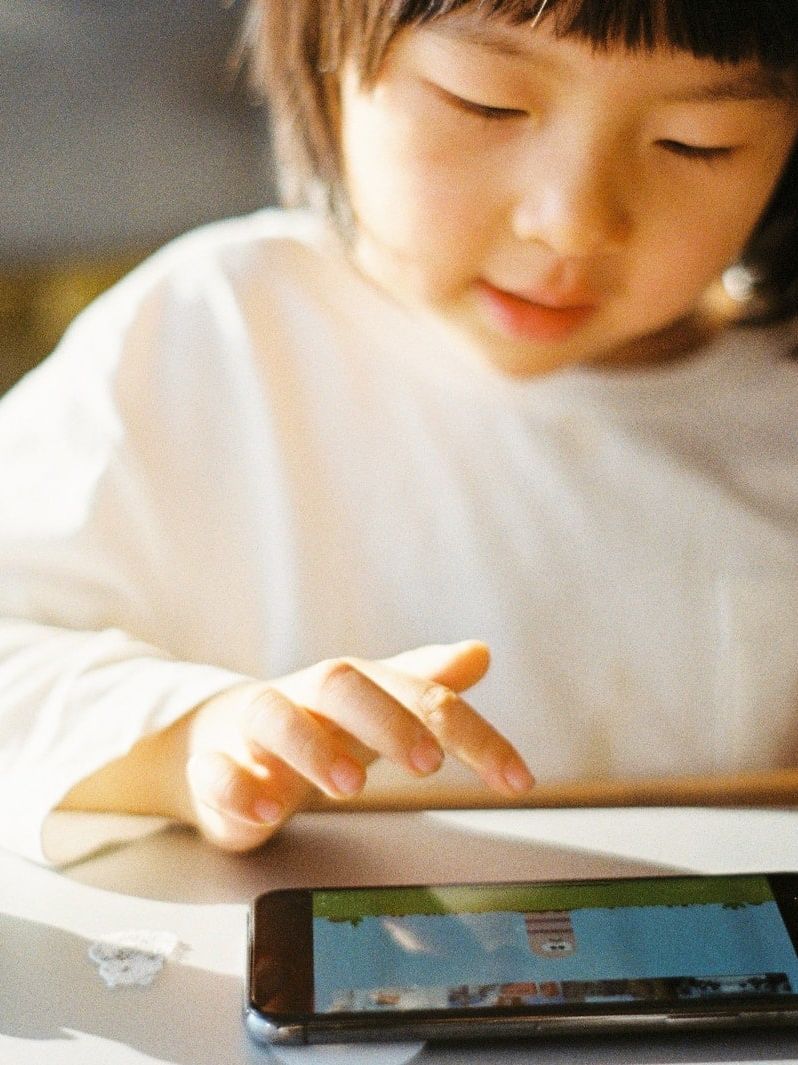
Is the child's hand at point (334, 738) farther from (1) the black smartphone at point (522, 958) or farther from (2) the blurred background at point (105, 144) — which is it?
(2) the blurred background at point (105, 144)

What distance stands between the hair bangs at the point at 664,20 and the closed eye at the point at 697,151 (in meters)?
0.04

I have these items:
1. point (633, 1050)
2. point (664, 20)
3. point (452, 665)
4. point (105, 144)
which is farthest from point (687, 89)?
point (105, 144)

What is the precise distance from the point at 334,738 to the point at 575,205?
8.5 inches

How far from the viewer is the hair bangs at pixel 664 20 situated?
47cm

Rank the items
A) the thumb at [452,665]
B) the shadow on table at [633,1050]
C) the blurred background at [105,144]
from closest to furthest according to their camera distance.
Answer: the shadow on table at [633,1050] → the thumb at [452,665] → the blurred background at [105,144]

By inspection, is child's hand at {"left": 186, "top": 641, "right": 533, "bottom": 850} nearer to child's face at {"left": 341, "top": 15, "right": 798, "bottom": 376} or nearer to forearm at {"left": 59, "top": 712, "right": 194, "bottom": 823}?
forearm at {"left": 59, "top": 712, "right": 194, "bottom": 823}

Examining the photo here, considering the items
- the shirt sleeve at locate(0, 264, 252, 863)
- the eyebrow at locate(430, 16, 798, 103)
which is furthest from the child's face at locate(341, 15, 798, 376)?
the shirt sleeve at locate(0, 264, 252, 863)

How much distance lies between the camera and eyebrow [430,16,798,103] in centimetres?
48

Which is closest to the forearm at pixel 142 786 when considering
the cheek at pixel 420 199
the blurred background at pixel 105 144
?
the cheek at pixel 420 199

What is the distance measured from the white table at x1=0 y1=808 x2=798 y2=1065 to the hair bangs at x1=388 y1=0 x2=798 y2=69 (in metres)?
0.27

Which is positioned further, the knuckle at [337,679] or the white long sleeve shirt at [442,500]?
the white long sleeve shirt at [442,500]

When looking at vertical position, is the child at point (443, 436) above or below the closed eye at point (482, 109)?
below

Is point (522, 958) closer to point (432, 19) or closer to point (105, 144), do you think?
point (432, 19)

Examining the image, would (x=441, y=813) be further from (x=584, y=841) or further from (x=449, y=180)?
(x=449, y=180)
